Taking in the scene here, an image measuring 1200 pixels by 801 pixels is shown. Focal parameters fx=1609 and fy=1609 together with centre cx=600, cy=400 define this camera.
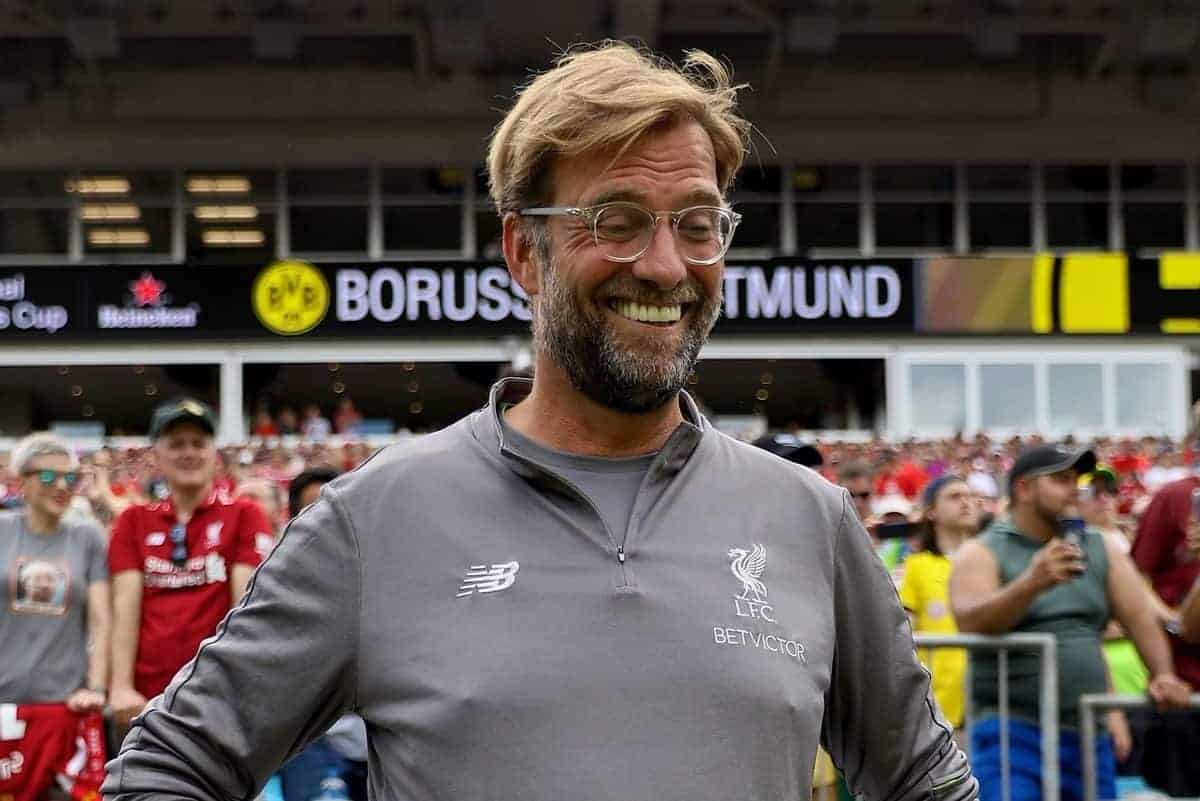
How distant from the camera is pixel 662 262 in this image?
6.90 feet

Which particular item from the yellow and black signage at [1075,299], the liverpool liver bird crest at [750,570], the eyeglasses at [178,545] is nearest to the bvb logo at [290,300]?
the yellow and black signage at [1075,299]

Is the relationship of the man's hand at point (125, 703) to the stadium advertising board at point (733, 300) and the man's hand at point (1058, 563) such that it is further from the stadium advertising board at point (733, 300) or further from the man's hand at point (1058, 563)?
the stadium advertising board at point (733, 300)

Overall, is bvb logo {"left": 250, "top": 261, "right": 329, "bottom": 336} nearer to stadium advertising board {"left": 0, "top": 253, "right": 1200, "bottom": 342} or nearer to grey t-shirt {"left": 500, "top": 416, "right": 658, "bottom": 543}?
stadium advertising board {"left": 0, "top": 253, "right": 1200, "bottom": 342}

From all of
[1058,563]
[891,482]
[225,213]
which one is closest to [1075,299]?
[891,482]

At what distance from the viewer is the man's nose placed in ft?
6.90

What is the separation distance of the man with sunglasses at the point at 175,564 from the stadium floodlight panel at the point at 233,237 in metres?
20.5

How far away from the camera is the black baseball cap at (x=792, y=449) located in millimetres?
5344

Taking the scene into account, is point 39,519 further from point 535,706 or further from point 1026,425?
point 1026,425

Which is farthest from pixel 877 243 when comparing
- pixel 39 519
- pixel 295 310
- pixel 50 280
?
pixel 39 519

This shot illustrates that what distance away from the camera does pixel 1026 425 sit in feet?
78.1

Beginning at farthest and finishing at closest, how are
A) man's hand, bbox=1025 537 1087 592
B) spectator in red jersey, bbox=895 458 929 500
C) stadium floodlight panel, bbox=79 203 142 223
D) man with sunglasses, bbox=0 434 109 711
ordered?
stadium floodlight panel, bbox=79 203 142 223, spectator in red jersey, bbox=895 458 929 500, man with sunglasses, bbox=0 434 109 711, man's hand, bbox=1025 537 1087 592

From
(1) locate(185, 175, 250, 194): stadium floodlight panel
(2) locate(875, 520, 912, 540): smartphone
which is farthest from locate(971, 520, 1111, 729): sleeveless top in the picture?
(1) locate(185, 175, 250, 194): stadium floodlight panel

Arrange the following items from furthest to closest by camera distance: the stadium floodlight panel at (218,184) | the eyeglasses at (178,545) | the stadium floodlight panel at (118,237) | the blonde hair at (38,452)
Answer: the stadium floodlight panel at (218,184), the stadium floodlight panel at (118,237), the blonde hair at (38,452), the eyeglasses at (178,545)

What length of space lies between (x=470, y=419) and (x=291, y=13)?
2225cm
